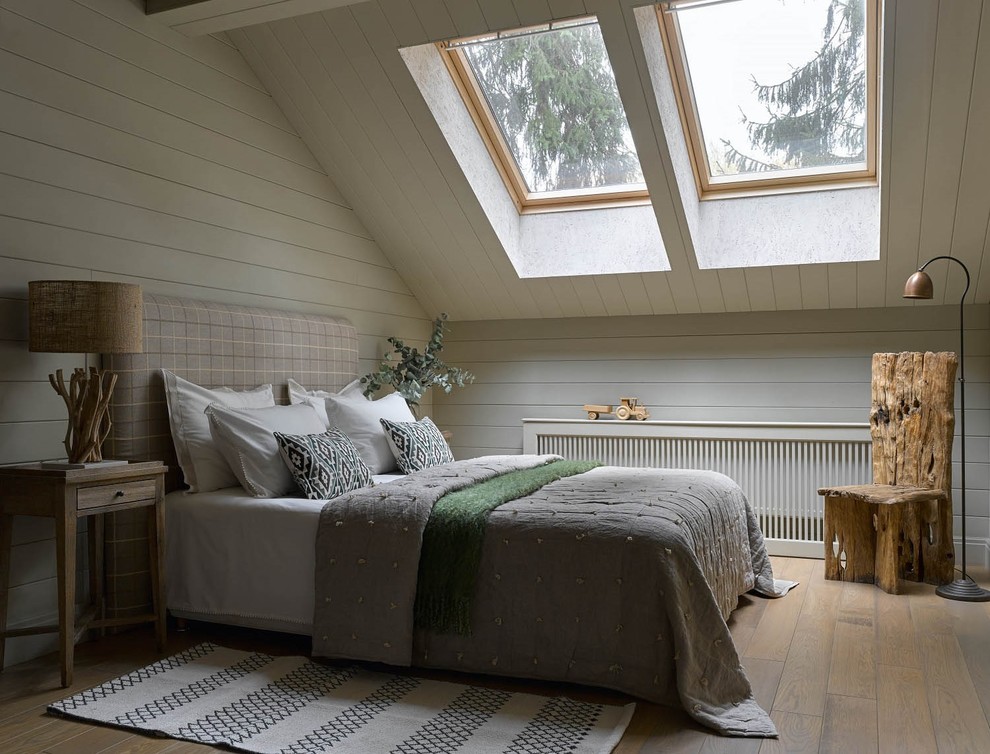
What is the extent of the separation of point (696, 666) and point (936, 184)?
2742mm

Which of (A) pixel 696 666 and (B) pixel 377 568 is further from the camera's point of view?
(B) pixel 377 568

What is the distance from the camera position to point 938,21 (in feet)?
10.9

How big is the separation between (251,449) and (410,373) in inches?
73.5

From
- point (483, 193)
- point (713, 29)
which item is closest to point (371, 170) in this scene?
point (483, 193)

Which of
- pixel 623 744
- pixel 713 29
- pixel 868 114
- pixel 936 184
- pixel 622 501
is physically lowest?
pixel 623 744

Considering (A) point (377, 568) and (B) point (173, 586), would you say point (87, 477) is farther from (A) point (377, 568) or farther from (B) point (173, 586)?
(A) point (377, 568)

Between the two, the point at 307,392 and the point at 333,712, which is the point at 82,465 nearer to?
the point at 333,712

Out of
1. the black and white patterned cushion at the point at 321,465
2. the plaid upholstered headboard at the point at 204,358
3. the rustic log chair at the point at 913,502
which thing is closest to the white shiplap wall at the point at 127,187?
the plaid upholstered headboard at the point at 204,358

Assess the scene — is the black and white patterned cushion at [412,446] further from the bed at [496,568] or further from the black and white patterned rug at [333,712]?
the black and white patterned rug at [333,712]

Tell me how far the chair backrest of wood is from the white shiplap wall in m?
3.00

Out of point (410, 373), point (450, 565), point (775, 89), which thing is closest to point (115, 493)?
point (450, 565)

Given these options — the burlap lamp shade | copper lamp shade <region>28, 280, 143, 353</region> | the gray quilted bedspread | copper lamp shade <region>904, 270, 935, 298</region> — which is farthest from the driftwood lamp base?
copper lamp shade <region>904, 270, 935, 298</region>

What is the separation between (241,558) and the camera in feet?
10.8

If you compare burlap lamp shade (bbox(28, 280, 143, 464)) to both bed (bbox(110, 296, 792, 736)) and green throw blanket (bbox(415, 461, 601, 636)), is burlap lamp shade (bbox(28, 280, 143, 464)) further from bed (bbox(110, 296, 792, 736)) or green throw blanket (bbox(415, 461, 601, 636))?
green throw blanket (bbox(415, 461, 601, 636))
